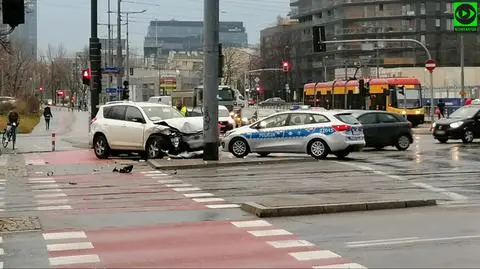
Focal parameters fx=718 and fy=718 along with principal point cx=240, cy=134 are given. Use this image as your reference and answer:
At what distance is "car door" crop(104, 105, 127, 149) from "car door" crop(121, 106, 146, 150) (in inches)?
6.2

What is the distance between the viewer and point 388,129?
89.1 feet

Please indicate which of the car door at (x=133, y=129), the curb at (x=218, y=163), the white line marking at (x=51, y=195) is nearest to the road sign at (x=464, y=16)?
the curb at (x=218, y=163)

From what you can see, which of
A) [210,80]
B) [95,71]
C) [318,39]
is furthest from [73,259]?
[318,39]

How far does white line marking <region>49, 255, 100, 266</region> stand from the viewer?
8.08 meters

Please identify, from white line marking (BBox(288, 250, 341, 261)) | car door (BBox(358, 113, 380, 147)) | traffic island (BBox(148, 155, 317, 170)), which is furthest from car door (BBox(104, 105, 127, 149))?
white line marking (BBox(288, 250, 341, 261))

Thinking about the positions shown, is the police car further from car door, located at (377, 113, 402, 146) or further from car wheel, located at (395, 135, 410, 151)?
car wheel, located at (395, 135, 410, 151)

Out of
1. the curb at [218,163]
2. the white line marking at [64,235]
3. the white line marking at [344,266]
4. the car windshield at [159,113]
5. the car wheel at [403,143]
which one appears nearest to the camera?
the white line marking at [344,266]

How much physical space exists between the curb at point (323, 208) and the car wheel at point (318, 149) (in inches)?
373

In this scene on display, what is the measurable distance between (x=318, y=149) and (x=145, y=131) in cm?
555

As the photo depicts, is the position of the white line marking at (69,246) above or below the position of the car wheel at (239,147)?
below

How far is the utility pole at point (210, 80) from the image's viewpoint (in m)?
21.2

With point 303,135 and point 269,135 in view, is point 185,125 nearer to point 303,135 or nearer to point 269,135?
point 269,135

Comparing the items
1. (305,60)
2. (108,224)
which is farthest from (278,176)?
(305,60)

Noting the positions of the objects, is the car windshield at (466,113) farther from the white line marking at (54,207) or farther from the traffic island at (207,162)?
the white line marking at (54,207)
